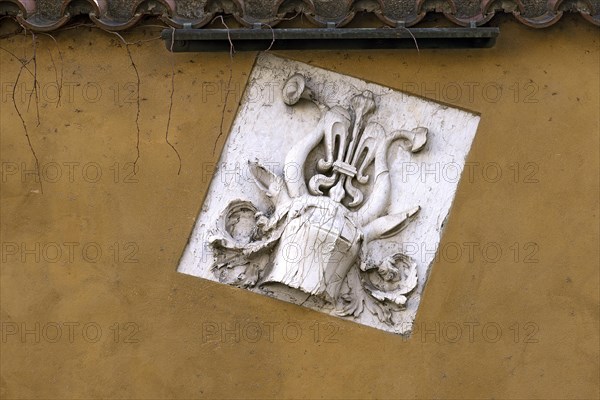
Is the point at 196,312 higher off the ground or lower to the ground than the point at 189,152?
lower

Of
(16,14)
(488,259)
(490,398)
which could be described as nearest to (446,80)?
(488,259)

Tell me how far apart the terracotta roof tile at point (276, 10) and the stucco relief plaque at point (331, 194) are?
0.32 metres

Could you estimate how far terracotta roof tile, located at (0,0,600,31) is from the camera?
9.34 m

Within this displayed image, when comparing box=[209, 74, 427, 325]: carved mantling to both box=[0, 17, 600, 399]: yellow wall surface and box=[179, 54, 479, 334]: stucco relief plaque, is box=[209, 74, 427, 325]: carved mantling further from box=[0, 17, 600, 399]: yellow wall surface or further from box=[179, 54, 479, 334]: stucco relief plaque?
box=[0, 17, 600, 399]: yellow wall surface

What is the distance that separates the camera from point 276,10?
9.34m

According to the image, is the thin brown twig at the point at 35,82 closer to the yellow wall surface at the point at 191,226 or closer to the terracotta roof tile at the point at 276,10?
the yellow wall surface at the point at 191,226

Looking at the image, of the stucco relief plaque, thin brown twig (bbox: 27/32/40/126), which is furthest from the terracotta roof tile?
the stucco relief plaque

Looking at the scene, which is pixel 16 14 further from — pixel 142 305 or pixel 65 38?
pixel 142 305

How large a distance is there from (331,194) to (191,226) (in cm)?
77

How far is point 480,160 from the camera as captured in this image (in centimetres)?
934

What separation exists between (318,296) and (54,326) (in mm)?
1419

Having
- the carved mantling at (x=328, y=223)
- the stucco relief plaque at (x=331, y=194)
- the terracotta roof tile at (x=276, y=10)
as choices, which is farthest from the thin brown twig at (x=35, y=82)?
the carved mantling at (x=328, y=223)

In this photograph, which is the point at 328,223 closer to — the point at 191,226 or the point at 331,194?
the point at 331,194

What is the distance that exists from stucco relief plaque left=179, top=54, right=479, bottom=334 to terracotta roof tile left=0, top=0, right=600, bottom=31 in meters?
0.32
